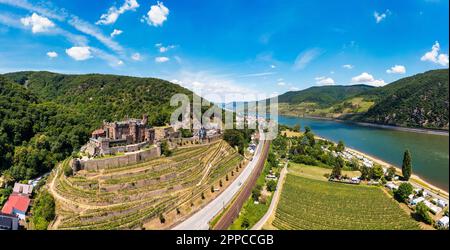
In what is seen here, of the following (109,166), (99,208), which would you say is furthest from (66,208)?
(109,166)

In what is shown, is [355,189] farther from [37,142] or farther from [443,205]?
[37,142]

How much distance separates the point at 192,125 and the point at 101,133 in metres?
10.0

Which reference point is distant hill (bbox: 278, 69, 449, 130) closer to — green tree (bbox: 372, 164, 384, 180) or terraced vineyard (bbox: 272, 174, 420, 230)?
green tree (bbox: 372, 164, 384, 180)

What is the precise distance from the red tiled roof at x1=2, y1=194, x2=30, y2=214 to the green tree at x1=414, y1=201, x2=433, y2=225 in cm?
2288

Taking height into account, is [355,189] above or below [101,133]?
below

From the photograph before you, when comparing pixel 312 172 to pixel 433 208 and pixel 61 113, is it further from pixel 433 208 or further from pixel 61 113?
pixel 61 113

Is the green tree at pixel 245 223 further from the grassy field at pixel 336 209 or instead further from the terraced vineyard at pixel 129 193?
the terraced vineyard at pixel 129 193

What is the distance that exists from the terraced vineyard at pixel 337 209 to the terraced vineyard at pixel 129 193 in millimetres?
5176

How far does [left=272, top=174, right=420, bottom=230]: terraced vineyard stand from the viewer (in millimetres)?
13594

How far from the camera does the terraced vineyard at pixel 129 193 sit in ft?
40.6

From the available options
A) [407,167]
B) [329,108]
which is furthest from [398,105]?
[329,108]

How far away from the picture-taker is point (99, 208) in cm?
1275

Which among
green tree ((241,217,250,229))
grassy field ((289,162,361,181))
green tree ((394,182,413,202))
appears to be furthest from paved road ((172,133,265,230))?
green tree ((394,182,413,202))

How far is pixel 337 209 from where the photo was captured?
15438mm
